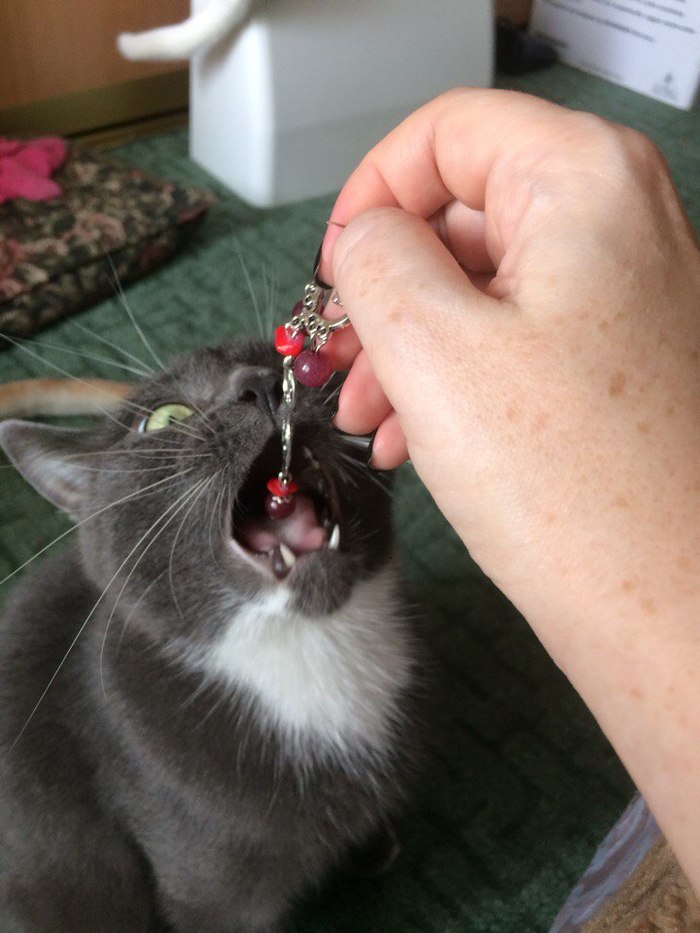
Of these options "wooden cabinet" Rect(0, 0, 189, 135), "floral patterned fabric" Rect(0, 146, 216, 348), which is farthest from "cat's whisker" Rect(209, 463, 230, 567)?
"wooden cabinet" Rect(0, 0, 189, 135)

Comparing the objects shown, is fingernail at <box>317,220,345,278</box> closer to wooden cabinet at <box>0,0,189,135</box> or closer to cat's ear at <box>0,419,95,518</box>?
cat's ear at <box>0,419,95,518</box>

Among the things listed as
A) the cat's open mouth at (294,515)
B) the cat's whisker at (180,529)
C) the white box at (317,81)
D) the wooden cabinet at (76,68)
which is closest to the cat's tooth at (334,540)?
the cat's open mouth at (294,515)

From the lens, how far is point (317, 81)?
153 centimetres

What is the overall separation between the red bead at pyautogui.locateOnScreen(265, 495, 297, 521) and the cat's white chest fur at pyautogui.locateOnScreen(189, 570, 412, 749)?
6 cm

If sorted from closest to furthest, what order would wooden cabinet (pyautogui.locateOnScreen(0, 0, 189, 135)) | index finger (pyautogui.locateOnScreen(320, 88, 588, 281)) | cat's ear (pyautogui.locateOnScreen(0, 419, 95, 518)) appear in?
index finger (pyautogui.locateOnScreen(320, 88, 588, 281)), cat's ear (pyautogui.locateOnScreen(0, 419, 95, 518)), wooden cabinet (pyautogui.locateOnScreen(0, 0, 189, 135))

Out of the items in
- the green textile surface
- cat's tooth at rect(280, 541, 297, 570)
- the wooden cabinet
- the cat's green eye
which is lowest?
the green textile surface

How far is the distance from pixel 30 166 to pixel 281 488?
118 cm

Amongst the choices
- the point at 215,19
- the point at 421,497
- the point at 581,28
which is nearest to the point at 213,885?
the point at 421,497

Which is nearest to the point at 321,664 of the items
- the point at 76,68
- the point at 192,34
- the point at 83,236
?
the point at 83,236

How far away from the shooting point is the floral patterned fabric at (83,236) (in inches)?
53.0

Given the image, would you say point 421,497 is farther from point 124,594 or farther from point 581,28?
point 581,28

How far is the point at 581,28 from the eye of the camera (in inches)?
81.6

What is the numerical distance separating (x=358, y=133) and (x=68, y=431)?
42.9 inches

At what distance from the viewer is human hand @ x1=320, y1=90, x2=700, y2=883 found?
0.41 metres
